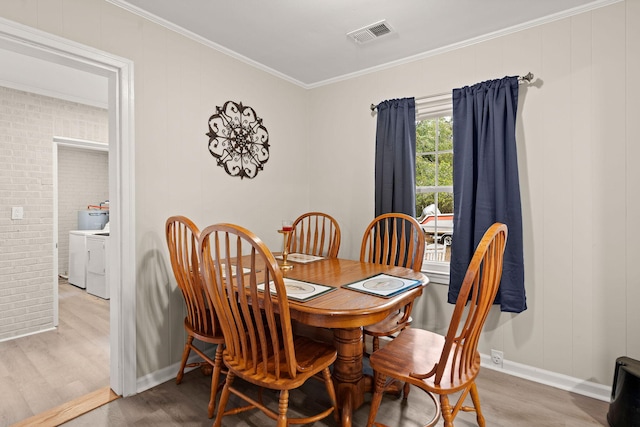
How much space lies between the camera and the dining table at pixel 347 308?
1469 millimetres

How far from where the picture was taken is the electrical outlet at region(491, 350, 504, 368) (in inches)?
98.1

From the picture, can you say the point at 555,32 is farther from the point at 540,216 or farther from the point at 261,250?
the point at 261,250

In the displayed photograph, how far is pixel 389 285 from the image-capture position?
1.86 metres

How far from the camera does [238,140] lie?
9.58ft

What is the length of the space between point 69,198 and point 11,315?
2828 mm

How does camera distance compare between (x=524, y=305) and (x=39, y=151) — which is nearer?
(x=524, y=305)

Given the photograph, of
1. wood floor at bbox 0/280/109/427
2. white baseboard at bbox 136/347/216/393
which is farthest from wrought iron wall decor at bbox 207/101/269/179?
wood floor at bbox 0/280/109/427

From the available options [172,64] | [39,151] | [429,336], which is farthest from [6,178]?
[429,336]

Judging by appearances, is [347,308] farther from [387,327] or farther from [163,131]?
[163,131]

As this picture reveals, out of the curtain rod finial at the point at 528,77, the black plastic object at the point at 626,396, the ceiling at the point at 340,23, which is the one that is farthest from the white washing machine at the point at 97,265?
the black plastic object at the point at 626,396

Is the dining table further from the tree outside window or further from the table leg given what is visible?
the tree outside window

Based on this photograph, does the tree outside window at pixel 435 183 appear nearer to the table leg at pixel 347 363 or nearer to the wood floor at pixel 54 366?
the table leg at pixel 347 363

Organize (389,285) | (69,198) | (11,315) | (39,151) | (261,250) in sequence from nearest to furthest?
1. (261,250)
2. (389,285)
3. (11,315)
4. (39,151)
5. (69,198)

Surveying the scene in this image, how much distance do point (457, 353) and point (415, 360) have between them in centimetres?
22
